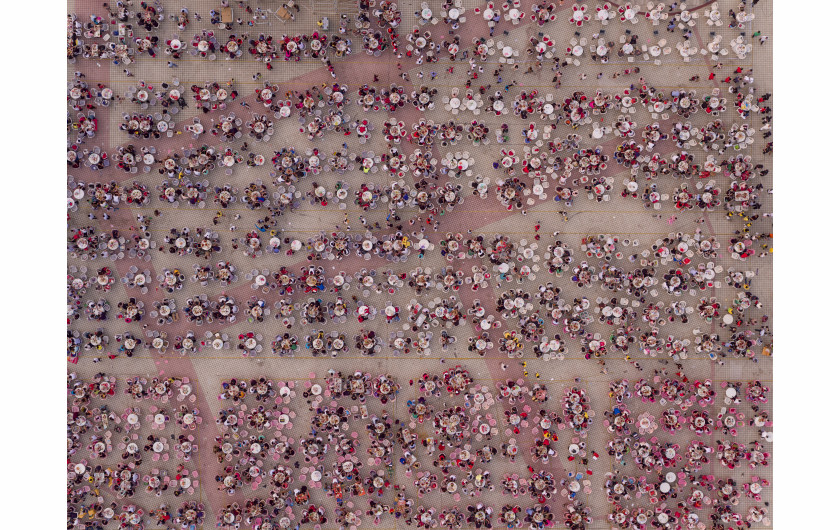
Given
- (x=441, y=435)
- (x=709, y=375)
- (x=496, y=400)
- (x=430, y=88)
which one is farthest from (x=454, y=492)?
(x=430, y=88)

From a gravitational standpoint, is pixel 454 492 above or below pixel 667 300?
below

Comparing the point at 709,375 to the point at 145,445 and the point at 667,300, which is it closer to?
the point at 667,300

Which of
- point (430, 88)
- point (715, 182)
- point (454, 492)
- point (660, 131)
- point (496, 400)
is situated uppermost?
point (430, 88)

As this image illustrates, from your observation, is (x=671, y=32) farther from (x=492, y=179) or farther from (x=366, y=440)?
(x=366, y=440)

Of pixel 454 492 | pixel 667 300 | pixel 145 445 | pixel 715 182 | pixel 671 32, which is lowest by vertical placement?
pixel 454 492

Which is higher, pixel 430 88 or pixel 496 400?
pixel 430 88

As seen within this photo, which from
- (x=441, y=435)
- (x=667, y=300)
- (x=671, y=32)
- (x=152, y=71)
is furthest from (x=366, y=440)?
(x=671, y=32)
